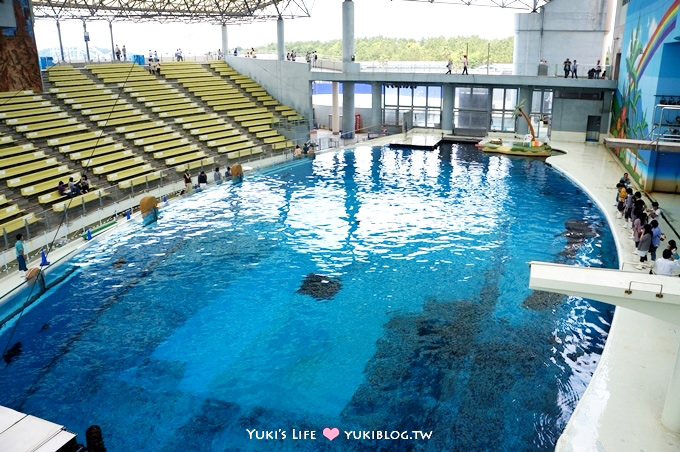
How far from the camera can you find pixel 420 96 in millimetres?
36969

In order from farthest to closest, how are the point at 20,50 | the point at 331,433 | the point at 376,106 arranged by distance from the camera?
1. the point at 376,106
2. the point at 20,50
3. the point at 331,433

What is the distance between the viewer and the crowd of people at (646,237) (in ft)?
33.8

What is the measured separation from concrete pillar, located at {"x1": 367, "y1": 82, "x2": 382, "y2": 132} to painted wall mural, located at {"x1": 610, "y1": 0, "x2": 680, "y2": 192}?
1462cm

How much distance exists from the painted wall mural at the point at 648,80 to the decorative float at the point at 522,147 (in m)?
3.56

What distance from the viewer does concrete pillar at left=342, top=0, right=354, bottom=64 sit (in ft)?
108

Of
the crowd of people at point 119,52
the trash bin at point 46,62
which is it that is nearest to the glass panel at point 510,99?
the crowd of people at point 119,52

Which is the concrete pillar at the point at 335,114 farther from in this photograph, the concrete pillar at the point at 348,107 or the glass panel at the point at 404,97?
the glass panel at the point at 404,97

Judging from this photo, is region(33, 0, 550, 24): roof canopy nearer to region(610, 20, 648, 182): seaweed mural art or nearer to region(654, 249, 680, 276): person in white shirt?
region(610, 20, 648, 182): seaweed mural art

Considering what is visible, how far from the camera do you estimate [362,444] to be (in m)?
7.69

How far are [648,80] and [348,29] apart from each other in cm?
1828

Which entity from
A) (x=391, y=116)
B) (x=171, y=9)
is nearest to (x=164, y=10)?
(x=171, y=9)

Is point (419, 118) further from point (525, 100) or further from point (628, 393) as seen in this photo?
point (628, 393)

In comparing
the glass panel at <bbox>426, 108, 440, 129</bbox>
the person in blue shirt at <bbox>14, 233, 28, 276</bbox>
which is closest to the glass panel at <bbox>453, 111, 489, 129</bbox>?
the glass panel at <bbox>426, 108, 440, 129</bbox>

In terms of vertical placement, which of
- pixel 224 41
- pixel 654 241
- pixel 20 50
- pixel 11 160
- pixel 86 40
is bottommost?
pixel 654 241
